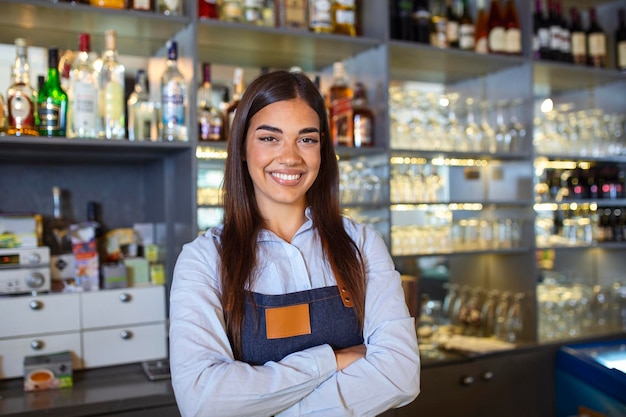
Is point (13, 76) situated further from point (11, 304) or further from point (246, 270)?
point (246, 270)

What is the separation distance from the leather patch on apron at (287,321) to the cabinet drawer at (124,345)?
1030 millimetres

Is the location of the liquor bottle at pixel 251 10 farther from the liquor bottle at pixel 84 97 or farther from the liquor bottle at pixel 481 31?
the liquor bottle at pixel 481 31

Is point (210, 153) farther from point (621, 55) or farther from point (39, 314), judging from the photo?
point (621, 55)

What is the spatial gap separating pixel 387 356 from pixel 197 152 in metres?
1.29

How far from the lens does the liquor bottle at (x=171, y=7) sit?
2.10m

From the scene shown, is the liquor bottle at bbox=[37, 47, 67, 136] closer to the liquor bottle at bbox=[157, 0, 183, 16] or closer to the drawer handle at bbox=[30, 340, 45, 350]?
the liquor bottle at bbox=[157, 0, 183, 16]

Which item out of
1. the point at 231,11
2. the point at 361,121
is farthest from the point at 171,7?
the point at 361,121

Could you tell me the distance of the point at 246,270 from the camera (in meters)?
1.30

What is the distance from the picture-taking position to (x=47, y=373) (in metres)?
1.90

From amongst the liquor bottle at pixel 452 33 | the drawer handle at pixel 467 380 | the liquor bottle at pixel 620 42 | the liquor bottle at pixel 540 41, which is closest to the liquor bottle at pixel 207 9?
the liquor bottle at pixel 452 33

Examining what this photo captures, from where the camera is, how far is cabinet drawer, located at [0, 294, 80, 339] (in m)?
1.95

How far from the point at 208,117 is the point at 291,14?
1.70 feet

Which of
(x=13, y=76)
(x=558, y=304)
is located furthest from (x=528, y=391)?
(x=13, y=76)

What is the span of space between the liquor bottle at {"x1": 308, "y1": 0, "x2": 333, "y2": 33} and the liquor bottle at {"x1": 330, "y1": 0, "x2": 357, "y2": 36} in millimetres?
60
